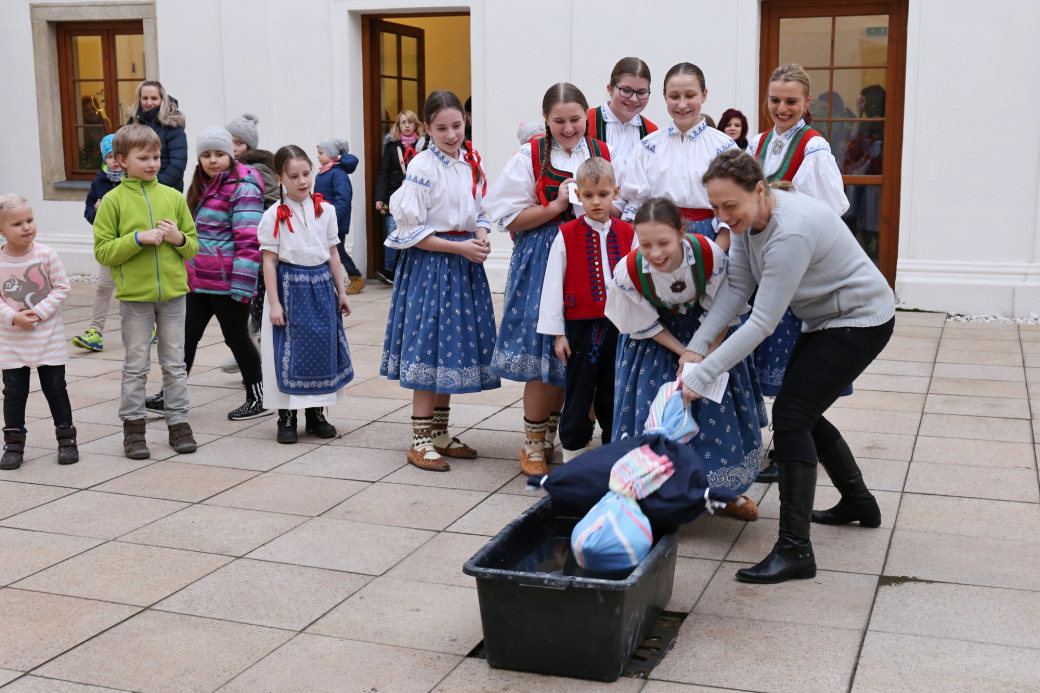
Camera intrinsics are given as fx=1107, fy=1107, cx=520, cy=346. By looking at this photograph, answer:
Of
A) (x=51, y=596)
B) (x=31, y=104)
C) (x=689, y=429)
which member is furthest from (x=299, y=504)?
(x=31, y=104)

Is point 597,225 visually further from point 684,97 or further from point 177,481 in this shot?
point 177,481

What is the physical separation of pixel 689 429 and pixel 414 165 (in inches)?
77.5

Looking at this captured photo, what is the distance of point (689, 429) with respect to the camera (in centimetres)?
341

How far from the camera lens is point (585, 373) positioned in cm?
451

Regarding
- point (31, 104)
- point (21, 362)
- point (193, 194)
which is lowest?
point (21, 362)

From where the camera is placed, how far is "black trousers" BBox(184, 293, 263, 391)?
19.0 ft

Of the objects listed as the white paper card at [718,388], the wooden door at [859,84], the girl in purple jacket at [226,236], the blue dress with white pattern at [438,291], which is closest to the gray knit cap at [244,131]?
the girl in purple jacket at [226,236]

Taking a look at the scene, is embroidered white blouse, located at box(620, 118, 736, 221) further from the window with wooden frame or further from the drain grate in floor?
the window with wooden frame

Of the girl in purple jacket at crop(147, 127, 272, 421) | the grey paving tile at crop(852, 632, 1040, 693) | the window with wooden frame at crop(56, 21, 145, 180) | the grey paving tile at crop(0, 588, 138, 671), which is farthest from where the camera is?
the window with wooden frame at crop(56, 21, 145, 180)

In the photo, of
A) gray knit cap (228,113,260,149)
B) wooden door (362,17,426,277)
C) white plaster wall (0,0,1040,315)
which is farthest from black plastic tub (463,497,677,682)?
wooden door (362,17,426,277)

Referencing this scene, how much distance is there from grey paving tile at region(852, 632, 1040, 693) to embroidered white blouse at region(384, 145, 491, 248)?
8.26 feet

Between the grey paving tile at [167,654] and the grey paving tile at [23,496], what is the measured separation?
134 centimetres

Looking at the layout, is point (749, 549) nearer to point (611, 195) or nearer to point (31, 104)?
point (611, 195)

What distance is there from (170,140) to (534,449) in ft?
14.5
